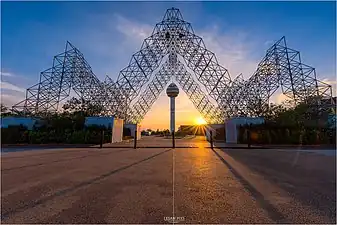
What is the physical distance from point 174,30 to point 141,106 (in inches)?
650

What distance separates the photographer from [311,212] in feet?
12.0

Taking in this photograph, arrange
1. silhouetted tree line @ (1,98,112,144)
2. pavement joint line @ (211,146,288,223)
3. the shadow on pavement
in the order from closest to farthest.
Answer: pavement joint line @ (211,146,288,223), the shadow on pavement, silhouetted tree line @ (1,98,112,144)

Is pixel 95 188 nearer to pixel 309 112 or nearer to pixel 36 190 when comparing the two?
pixel 36 190

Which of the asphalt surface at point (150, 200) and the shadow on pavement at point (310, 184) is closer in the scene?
the asphalt surface at point (150, 200)

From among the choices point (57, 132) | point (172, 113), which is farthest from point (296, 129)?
point (172, 113)

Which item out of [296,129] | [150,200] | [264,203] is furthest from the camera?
[296,129]

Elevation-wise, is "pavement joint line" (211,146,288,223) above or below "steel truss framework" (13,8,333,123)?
below

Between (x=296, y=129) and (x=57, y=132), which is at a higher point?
(x=296, y=129)

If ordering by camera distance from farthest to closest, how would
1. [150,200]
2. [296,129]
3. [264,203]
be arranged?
[296,129] → [150,200] → [264,203]

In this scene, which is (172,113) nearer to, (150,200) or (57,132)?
(57,132)

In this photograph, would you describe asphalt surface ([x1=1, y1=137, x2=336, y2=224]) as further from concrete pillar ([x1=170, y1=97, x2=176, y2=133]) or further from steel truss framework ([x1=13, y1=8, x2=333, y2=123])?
concrete pillar ([x1=170, y1=97, x2=176, y2=133])

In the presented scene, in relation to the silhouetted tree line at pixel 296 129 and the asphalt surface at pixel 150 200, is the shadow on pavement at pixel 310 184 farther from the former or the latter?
the silhouetted tree line at pixel 296 129

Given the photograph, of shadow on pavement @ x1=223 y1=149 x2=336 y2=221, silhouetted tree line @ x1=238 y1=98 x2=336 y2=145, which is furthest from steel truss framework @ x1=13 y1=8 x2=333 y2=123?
shadow on pavement @ x1=223 y1=149 x2=336 y2=221

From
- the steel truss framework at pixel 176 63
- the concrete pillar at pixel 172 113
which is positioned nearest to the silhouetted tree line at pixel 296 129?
the steel truss framework at pixel 176 63
